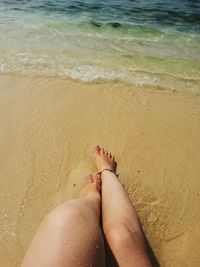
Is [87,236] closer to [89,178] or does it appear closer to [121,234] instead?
[121,234]

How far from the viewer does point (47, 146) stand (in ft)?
10.2

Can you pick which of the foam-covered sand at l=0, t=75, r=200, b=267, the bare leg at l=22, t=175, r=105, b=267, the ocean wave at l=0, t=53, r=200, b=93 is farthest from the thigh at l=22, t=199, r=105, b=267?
the ocean wave at l=0, t=53, r=200, b=93

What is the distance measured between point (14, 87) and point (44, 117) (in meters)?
0.82

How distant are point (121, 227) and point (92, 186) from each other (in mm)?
636

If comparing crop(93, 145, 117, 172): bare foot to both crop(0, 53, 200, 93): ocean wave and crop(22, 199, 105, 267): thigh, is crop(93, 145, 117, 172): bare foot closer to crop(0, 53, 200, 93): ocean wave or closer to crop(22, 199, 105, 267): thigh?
crop(22, 199, 105, 267): thigh

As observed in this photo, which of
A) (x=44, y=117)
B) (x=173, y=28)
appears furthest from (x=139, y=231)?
(x=173, y=28)

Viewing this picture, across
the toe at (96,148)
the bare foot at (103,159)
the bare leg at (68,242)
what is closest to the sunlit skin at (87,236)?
the bare leg at (68,242)

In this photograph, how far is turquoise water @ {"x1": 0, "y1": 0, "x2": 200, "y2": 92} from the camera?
457 centimetres

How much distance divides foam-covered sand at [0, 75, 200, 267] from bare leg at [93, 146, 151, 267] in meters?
0.24

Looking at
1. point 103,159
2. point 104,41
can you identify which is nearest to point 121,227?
point 103,159

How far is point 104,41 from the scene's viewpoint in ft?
19.0

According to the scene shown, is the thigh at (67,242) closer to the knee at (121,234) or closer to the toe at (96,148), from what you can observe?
the knee at (121,234)

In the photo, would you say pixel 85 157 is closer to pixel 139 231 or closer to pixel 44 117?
pixel 44 117

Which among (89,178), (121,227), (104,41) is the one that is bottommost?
(89,178)
